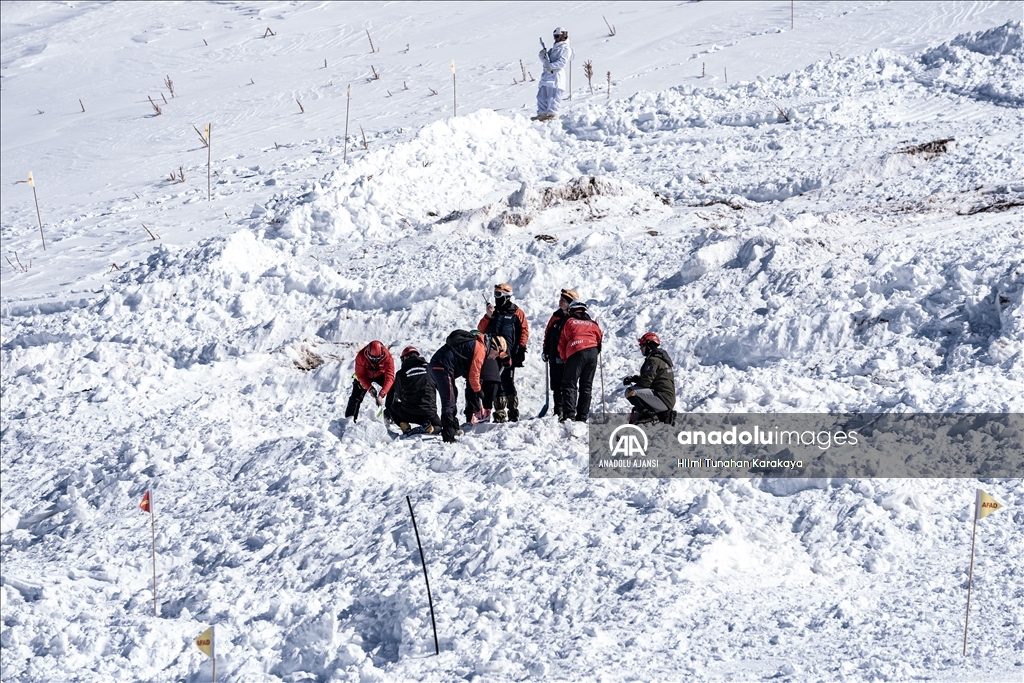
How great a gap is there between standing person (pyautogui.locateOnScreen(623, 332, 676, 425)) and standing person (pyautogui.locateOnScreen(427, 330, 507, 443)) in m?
1.40

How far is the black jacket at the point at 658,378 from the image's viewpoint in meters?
10.1

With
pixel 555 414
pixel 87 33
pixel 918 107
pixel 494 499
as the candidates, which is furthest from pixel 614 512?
pixel 87 33

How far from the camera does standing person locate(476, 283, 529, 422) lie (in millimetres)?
10820

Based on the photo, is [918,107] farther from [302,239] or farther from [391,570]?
[391,570]

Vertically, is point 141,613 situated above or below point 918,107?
below

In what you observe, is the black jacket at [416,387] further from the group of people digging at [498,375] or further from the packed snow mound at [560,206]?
the packed snow mound at [560,206]

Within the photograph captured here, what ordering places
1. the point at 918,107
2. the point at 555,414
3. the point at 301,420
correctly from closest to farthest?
the point at 555,414
the point at 301,420
the point at 918,107

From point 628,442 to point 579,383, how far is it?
89 centimetres

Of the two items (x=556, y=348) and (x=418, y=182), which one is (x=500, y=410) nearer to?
(x=556, y=348)

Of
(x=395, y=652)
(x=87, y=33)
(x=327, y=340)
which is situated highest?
(x=87, y=33)

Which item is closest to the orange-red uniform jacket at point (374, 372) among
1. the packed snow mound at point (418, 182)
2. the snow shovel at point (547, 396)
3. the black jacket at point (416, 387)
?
the black jacket at point (416, 387)

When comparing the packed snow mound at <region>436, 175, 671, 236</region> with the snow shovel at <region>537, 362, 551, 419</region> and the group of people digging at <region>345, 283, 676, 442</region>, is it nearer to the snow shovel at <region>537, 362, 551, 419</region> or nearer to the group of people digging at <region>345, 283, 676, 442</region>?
the snow shovel at <region>537, 362, 551, 419</region>

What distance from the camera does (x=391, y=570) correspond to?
8.59m

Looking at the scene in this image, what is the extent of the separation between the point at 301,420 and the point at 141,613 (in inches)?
126
